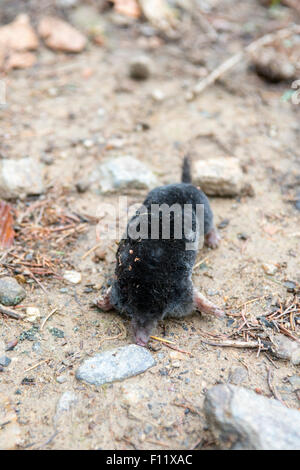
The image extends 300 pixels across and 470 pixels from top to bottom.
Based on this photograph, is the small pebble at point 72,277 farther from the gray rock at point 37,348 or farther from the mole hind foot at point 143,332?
the mole hind foot at point 143,332

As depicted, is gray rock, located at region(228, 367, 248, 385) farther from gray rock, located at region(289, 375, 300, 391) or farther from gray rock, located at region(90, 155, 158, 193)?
gray rock, located at region(90, 155, 158, 193)

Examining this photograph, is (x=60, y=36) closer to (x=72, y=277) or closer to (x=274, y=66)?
(x=274, y=66)

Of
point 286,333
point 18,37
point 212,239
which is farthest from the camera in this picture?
point 18,37

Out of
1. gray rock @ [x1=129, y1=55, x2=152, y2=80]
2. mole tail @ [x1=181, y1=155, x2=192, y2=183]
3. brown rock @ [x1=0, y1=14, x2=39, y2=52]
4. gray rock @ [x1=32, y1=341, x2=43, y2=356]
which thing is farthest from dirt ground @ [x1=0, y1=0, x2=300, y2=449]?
mole tail @ [x1=181, y1=155, x2=192, y2=183]

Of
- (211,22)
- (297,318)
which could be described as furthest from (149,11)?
(297,318)

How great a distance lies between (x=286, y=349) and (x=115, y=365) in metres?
1.19

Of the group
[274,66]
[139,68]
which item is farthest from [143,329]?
[274,66]

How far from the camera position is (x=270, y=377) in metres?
2.59

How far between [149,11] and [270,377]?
6.19 m

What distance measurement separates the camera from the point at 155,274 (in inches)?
106

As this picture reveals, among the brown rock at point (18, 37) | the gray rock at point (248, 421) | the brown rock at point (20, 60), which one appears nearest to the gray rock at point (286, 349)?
the gray rock at point (248, 421)

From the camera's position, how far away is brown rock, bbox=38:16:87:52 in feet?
19.9

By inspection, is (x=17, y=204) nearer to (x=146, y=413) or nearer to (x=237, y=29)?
(x=146, y=413)

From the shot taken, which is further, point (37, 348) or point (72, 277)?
point (72, 277)
